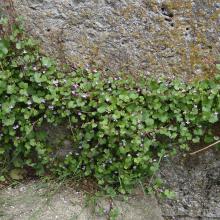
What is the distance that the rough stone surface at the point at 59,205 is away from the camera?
9.35ft

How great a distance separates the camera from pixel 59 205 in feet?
9.50

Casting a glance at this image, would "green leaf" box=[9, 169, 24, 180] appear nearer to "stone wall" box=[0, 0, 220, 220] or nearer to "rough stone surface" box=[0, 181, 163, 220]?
"rough stone surface" box=[0, 181, 163, 220]

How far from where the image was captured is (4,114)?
2.74 meters

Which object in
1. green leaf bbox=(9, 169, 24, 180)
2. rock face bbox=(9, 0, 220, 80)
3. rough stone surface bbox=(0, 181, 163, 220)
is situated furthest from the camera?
green leaf bbox=(9, 169, 24, 180)

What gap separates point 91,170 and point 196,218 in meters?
0.76

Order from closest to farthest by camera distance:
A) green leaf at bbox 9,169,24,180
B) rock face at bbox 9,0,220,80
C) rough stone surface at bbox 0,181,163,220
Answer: rock face at bbox 9,0,220,80 → rough stone surface at bbox 0,181,163,220 → green leaf at bbox 9,169,24,180

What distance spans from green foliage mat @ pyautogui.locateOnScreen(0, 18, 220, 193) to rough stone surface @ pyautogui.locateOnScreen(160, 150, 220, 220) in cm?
15

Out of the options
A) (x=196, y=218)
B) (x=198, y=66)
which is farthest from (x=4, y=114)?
(x=196, y=218)

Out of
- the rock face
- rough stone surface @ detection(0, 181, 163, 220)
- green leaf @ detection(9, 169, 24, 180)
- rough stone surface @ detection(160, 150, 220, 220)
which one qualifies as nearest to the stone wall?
the rock face

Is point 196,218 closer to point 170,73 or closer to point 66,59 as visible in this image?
point 170,73

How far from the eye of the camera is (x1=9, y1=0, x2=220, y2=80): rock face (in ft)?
8.80

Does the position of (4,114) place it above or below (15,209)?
above

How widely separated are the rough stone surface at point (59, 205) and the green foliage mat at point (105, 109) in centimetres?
15

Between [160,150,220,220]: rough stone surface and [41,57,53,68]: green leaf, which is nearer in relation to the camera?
[41,57,53,68]: green leaf
